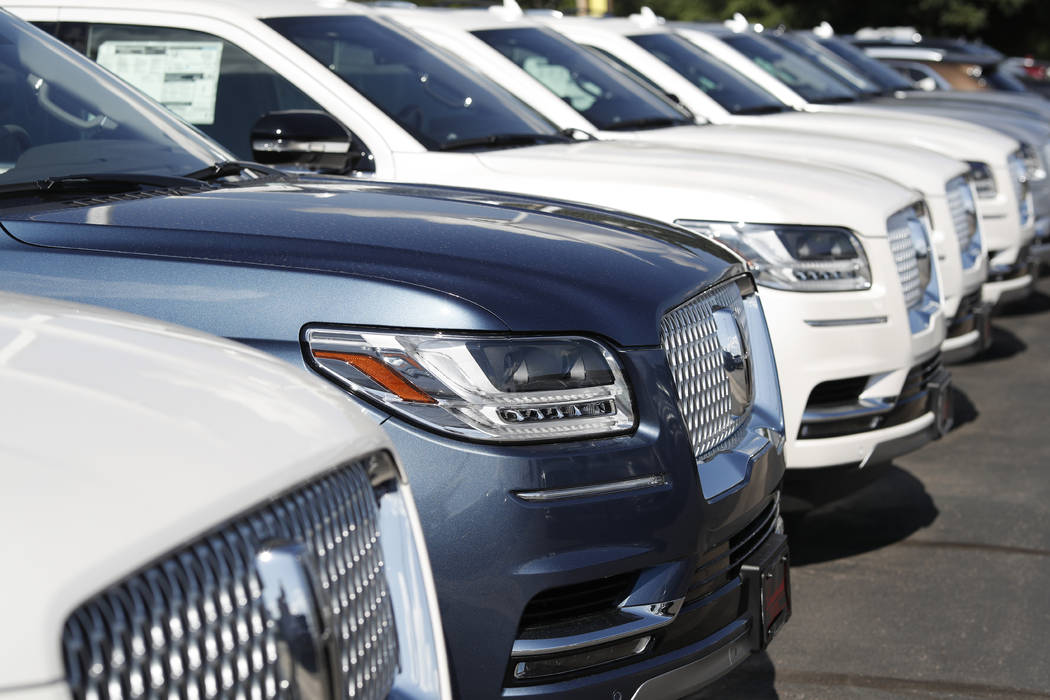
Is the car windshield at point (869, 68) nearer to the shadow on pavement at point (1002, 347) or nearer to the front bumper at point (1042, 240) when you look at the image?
the front bumper at point (1042, 240)

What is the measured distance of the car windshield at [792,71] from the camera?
432 inches

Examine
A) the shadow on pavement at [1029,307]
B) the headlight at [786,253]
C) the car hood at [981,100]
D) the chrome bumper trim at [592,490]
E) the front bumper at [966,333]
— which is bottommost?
the shadow on pavement at [1029,307]

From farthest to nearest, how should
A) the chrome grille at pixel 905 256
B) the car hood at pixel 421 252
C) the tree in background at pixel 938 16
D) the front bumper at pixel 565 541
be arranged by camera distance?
the tree in background at pixel 938 16
the chrome grille at pixel 905 256
the car hood at pixel 421 252
the front bumper at pixel 565 541

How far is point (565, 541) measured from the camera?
254cm

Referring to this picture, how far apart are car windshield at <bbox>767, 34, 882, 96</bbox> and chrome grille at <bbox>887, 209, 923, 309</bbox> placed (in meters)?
6.89

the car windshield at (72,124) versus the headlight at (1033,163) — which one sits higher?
the car windshield at (72,124)

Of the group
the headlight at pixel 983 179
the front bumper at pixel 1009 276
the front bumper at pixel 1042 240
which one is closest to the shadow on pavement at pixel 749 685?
the front bumper at pixel 1009 276

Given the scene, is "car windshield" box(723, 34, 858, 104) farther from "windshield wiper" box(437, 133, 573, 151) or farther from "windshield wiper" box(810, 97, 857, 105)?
"windshield wiper" box(437, 133, 573, 151)

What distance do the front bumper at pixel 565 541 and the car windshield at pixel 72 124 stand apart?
149 centimetres

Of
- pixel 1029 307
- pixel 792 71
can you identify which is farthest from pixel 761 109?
pixel 1029 307

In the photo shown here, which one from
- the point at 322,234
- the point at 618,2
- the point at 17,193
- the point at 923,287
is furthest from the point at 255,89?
the point at 618,2

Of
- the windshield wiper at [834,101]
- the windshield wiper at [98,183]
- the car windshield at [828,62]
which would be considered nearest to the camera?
the windshield wiper at [98,183]

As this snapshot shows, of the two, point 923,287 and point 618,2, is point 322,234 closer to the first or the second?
point 923,287

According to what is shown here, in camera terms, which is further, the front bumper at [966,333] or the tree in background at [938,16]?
the tree in background at [938,16]
